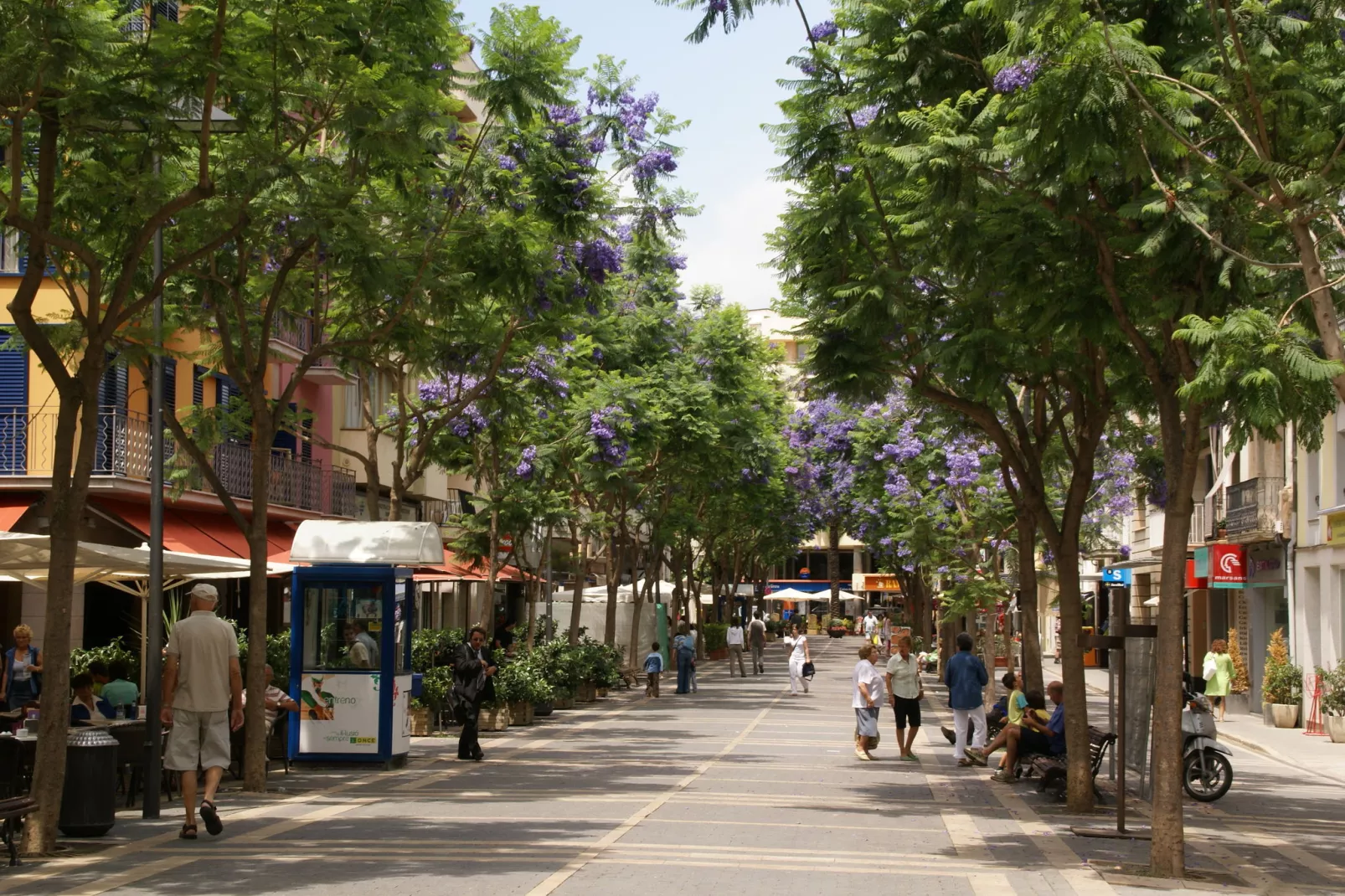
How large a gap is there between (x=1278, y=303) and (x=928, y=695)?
29.6 metres

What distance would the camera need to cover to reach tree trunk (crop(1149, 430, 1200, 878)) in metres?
11.9

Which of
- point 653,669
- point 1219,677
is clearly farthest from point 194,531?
point 1219,677

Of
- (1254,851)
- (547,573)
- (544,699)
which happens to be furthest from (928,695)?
(1254,851)

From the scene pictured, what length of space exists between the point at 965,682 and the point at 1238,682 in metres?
16.2

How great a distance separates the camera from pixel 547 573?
3509cm

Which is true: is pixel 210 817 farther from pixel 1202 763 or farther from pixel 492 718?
pixel 492 718

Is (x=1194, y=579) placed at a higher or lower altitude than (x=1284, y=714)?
higher

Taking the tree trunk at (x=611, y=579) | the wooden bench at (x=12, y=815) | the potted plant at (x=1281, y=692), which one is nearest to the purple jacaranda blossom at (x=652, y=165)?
the wooden bench at (x=12, y=815)

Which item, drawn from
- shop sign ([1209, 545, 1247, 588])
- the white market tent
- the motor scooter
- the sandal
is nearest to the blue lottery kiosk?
the white market tent

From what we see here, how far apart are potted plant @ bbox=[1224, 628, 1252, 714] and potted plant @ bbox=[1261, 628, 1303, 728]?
3.21 metres

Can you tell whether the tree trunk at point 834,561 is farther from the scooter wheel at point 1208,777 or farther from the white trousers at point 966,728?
the scooter wheel at point 1208,777

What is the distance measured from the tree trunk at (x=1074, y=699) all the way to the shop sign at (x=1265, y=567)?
2016cm

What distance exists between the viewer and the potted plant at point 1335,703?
28828mm

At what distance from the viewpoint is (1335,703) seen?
29203mm
